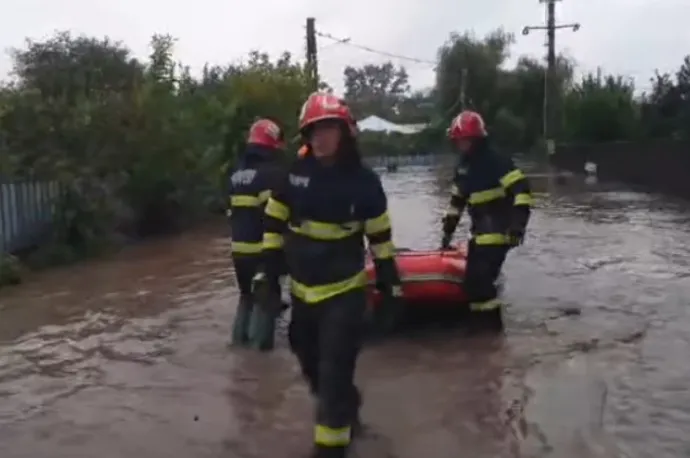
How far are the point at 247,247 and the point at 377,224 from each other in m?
2.64

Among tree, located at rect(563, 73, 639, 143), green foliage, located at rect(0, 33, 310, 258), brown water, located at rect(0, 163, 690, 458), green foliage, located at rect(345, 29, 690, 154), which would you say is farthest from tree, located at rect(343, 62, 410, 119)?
brown water, located at rect(0, 163, 690, 458)

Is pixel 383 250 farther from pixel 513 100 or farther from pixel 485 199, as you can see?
pixel 513 100

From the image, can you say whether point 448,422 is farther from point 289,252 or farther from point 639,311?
point 639,311

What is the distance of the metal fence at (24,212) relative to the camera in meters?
13.1

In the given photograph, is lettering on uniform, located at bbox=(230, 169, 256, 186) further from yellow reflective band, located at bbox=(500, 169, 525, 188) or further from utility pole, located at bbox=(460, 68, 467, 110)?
utility pole, located at bbox=(460, 68, 467, 110)

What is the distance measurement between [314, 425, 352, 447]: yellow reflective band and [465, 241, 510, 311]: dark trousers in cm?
329

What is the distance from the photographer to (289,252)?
531 centimetres

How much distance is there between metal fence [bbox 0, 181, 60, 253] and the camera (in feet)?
43.1

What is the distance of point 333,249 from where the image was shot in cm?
512

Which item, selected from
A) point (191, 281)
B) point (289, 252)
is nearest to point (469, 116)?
point (289, 252)

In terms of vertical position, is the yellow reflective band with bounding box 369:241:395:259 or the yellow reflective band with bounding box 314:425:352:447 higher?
the yellow reflective band with bounding box 369:241:395:259

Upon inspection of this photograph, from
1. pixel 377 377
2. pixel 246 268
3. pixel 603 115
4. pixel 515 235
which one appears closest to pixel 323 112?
pixel 377 377

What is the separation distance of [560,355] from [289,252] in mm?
3059

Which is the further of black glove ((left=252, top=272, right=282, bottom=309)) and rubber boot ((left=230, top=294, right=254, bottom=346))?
rubber boot ((left=230, top=294, right=254, bottom=346))
